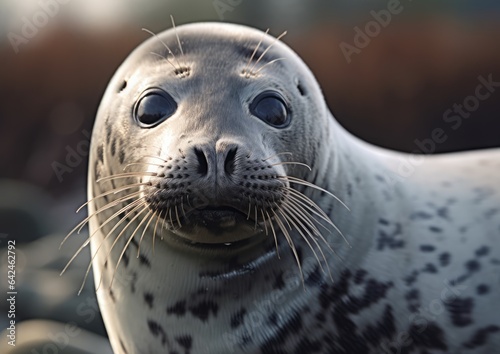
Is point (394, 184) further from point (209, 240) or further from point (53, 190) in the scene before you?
point (53, 190)

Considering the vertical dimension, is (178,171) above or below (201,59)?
below

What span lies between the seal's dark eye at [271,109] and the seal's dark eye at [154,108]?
268 millimetres

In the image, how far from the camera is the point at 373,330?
2947 mm

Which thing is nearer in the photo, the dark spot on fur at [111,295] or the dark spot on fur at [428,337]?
the dark spot on fur at [428,337]

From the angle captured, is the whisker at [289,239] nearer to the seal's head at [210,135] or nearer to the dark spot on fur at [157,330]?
the seal's head at [210,135]

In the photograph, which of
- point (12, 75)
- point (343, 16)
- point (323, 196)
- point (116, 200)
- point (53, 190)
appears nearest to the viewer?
point (116, 200)

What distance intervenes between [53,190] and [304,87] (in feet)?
23.9

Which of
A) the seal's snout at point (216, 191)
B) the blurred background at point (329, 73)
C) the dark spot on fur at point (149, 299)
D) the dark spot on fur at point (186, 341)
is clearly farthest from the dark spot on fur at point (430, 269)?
the blurred background at point (329, 73)

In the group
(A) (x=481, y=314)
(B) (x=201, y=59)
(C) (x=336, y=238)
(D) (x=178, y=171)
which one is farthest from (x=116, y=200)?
(A) (x=481, y=314)

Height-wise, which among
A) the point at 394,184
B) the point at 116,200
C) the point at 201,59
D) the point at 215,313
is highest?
the point at 201,59
